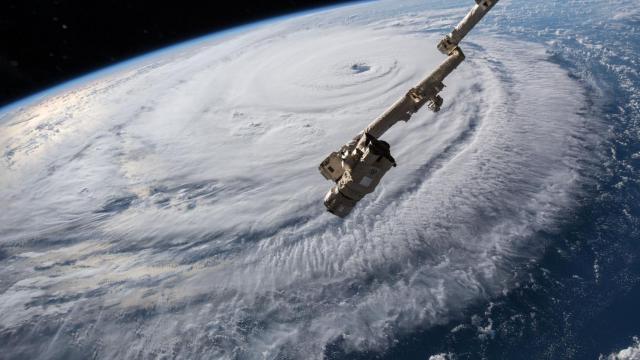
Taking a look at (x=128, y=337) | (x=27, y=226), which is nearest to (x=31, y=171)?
(x=27, y=226)

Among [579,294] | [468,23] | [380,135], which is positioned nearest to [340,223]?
[579,294]

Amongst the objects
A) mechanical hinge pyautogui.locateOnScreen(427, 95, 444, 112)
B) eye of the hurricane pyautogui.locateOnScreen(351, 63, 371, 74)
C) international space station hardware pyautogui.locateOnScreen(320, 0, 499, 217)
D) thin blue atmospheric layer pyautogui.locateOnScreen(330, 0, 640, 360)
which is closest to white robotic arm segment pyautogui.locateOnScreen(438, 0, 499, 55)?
international space station hardware pyautogui.locateOnScreen(320, 0, 499, 217)

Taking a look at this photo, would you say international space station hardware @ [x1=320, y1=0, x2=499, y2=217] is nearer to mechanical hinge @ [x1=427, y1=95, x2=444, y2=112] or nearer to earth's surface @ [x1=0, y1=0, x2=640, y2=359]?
mechanical hinge @ [x1=427, y1=95, x2=444, y2=112]

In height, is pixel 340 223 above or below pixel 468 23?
below

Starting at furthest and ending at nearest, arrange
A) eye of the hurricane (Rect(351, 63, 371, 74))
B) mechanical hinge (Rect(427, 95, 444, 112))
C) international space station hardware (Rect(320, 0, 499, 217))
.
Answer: eye of the hurricane (Rect(351, 63, 371, 74))
mechanical hinge (Rect(427, 95, 444, 112))
international space station hardware (Rect(320, 0, 499, 217))

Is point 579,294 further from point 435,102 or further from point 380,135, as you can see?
point 380,135

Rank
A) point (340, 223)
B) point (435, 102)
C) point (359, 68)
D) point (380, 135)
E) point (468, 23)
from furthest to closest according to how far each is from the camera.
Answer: point (359, 68) → point (340, 223) → point (435, 102) → point (380, 135) → point (468, 23)

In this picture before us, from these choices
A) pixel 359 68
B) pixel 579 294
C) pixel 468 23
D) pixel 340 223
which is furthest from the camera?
pixel 359 68
